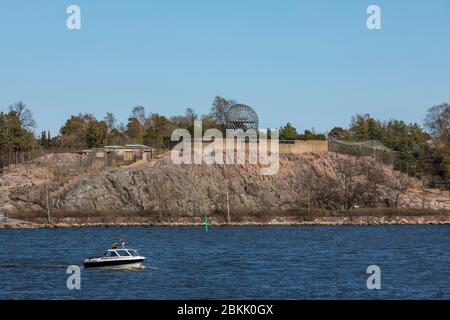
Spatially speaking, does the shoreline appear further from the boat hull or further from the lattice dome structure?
the boat hull

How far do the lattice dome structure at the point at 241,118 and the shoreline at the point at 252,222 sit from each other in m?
26.2

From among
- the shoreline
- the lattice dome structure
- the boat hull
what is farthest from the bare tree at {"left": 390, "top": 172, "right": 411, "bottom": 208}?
the boat hull

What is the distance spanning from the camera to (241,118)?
151250 millimetres

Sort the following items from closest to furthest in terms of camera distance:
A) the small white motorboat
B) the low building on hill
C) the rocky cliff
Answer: the small white motorboat → the rocky cliff → the low building on hill

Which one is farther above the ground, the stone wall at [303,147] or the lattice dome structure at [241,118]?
the lattice dome structure at [241,118]

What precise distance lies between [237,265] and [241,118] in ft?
292

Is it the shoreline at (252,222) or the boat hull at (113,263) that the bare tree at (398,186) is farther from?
the boat hull at (113,263)

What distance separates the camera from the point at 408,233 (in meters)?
109

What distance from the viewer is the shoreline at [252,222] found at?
412 feet

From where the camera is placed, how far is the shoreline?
412ft

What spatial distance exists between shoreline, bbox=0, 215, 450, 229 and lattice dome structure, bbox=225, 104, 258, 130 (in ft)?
85.9

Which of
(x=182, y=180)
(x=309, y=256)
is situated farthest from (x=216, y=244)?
(x=182, y=180)

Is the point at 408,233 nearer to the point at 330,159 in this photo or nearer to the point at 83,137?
the point at 330,159

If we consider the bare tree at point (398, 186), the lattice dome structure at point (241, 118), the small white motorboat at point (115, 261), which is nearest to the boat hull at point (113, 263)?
the small white motorboat at point (115, 261)
